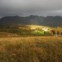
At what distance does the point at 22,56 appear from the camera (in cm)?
2553

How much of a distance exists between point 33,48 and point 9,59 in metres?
4.87

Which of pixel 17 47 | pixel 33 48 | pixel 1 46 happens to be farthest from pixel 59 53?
pixel 1 46

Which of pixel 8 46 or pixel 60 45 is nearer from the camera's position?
pixel 8 46

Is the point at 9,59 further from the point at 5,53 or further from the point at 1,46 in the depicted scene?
the point at 1,46

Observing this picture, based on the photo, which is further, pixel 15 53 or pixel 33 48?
pixel 33 48

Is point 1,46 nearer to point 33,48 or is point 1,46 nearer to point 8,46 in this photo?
point 8,46

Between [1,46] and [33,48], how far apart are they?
4661mm

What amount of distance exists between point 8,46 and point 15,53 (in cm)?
296

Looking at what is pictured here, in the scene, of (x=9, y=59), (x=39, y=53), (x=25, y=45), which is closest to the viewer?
(x=9, y=59)

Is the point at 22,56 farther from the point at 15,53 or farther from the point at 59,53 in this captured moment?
the point at 59,53

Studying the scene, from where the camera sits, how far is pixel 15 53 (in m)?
25.9

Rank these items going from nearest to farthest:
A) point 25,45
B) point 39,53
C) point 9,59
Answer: point 9,59, point 39,53, point 25,45

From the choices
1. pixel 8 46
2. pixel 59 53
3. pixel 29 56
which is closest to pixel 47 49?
pixel 59 53

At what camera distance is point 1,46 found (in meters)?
28.3
